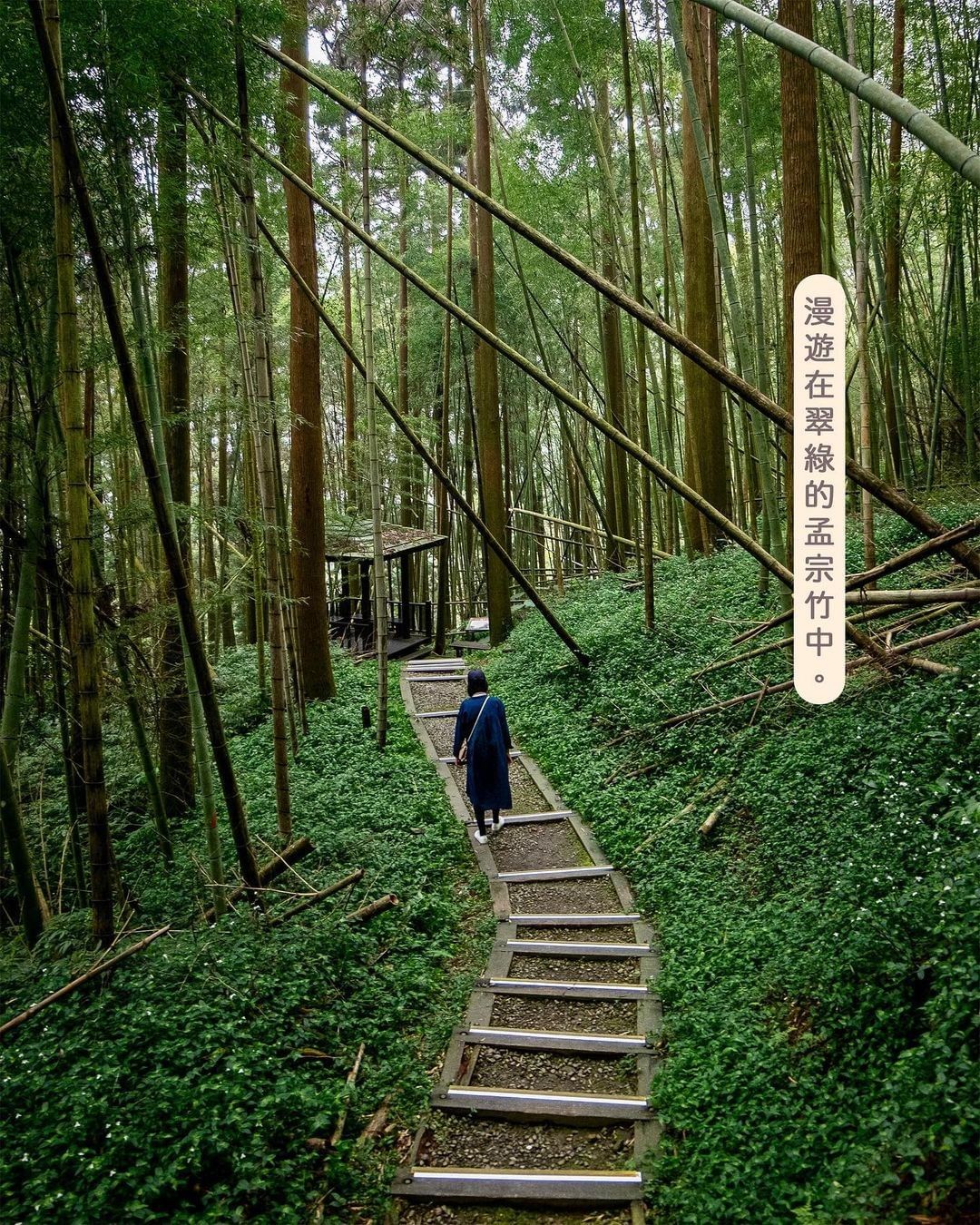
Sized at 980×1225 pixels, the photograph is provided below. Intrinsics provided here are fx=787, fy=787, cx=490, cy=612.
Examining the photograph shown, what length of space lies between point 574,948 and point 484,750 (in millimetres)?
1568

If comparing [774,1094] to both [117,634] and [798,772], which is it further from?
[117,634]

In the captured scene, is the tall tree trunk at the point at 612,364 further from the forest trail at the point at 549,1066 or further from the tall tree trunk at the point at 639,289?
the forest trail at the point at 549,1066

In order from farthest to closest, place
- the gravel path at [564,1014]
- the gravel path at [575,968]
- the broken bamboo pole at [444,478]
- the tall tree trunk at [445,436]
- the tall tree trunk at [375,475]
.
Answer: the tall tree trunk at [445,436] < the tall tree trunk at [375,475] < the broken bamboo pole at [444,478] < the gravel path at [575,968] < the gravel path at [564,1014]

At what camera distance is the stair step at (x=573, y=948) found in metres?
4.03

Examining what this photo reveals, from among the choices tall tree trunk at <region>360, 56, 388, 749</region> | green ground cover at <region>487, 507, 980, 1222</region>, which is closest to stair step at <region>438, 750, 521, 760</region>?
tall tree trunk at <region>360, 56, 388, 749</region>

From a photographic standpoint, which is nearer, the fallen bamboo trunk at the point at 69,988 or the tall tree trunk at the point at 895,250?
the fallen bamboo trunk at the point at 69,988

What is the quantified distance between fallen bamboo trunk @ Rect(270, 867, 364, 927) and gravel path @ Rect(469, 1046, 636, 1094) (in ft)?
3.85

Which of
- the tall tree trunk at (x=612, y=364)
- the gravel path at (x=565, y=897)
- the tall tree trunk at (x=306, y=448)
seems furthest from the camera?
the tall tree trunk at (x=612, y=364)

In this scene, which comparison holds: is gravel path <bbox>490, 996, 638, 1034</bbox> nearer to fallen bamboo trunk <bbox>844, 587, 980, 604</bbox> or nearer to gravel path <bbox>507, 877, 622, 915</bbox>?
gravel path <bbox>507, 877, 622, 915</bbox>

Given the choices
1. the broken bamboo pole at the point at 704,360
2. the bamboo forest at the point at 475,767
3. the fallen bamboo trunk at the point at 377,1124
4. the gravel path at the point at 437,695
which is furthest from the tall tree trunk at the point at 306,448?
the fallen bamboo trunk at the point at 377,1124

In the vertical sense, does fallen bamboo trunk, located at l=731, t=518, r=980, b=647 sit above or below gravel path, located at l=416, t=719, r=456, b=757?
above

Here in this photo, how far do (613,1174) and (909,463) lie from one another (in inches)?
302

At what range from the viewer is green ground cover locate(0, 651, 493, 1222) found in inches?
95.0

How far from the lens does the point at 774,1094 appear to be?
272 cm
